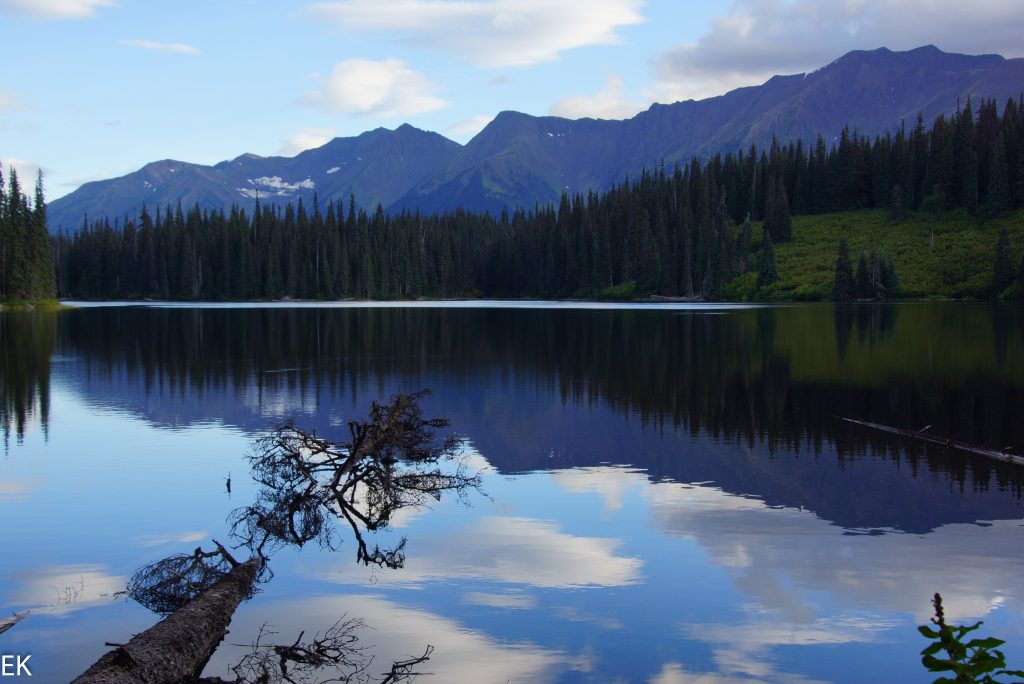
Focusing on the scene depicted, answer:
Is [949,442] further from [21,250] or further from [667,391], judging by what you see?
[21,250]

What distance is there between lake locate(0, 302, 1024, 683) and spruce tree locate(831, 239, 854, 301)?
343ft

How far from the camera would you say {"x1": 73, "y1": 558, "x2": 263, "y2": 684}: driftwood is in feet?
32.0

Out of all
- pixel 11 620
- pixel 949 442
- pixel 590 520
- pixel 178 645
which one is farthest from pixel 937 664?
pixel 949 442

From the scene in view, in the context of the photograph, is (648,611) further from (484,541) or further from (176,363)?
(176,363)

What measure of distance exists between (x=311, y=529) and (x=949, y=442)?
17.1 metres

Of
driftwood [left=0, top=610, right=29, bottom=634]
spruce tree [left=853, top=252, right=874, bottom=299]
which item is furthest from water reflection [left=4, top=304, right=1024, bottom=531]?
spruce tree [left=853, top=252, right=874, bottom=299]

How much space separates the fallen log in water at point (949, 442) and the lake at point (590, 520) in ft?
1.35

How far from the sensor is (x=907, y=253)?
156 m

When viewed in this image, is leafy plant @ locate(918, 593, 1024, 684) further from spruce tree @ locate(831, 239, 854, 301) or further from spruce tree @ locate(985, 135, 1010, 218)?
spruce tree @ locate(985, 135, 1010, 218)

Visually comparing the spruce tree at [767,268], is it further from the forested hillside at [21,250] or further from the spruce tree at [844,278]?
the forested hillside at [21,250]

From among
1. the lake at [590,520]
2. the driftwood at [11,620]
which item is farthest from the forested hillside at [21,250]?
the driftwood at [11,620]

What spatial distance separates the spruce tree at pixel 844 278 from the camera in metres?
143

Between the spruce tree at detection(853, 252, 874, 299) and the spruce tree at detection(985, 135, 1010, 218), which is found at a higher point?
the spruce tree at detection(985, 135, 1010, 218)

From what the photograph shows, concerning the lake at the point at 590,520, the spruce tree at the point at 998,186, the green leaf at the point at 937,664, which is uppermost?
the spruce tree at the point at 998,186
